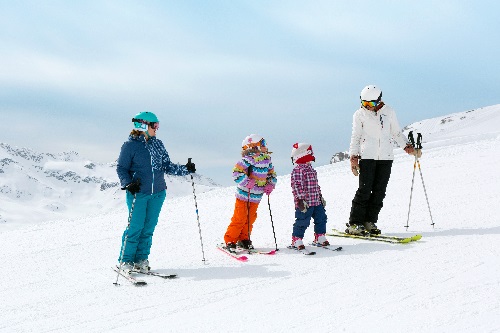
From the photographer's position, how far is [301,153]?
24.0ft

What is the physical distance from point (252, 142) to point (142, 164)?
1864 mm

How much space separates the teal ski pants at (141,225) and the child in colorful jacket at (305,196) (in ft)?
6.65

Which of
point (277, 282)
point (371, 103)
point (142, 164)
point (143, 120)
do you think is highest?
point (371, 103)

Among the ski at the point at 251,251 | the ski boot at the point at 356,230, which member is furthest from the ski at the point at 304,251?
the ski boot at the point at 356,230

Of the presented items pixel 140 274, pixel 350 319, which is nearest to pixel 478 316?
pixel 350 319

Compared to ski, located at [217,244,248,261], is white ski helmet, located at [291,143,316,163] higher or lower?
higher

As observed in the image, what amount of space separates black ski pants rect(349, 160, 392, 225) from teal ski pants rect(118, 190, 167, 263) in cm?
337

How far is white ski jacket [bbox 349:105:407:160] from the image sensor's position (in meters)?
7.91

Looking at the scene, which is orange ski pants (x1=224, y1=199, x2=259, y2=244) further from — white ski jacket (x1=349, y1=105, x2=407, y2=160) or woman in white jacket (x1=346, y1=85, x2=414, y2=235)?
white ski jacket (x1=349, y1=105, x2=407, y2=160)

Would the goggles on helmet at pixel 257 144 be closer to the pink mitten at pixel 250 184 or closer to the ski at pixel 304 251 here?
the pink mitten at pixel 250 184

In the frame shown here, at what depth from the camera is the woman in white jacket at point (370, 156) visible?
7.91 m

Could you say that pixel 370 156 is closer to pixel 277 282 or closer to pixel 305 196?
pixel 305 196

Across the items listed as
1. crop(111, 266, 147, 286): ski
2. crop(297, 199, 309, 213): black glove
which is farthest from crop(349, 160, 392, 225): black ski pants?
crop(111, 266, 147, 286): ski

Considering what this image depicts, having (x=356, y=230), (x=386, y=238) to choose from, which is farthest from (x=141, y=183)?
(x=386, y=238)
